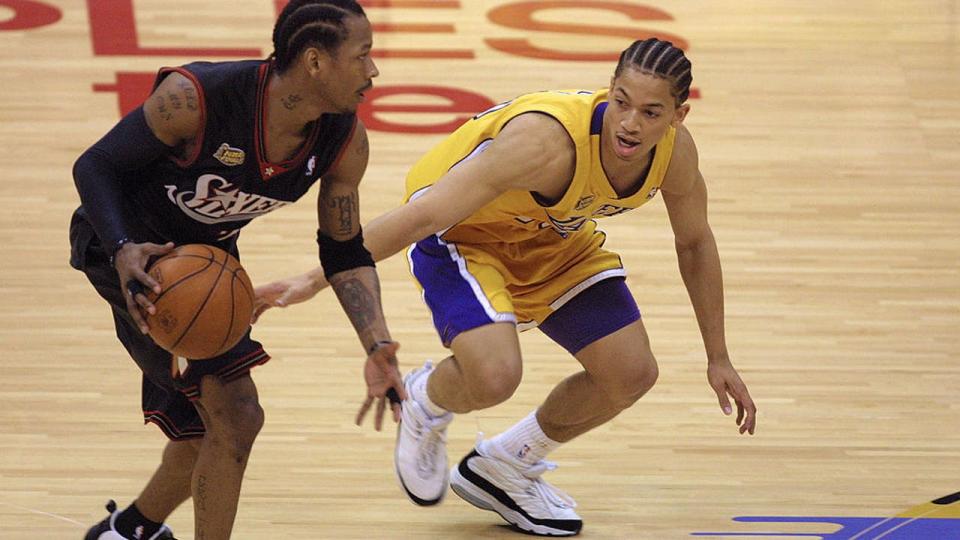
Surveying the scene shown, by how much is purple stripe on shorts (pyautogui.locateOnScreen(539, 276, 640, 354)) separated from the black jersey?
3.02 feet

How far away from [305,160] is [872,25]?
5855mm

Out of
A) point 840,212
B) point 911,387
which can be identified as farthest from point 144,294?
point 840,212

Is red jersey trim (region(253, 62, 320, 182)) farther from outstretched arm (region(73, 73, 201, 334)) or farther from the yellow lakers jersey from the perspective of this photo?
the yellow lakers jersey

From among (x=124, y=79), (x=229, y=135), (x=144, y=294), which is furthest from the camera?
(x=124, y=79)

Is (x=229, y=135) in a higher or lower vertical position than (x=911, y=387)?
higher

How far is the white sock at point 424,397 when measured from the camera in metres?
4.10

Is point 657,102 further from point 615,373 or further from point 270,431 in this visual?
point 270,431

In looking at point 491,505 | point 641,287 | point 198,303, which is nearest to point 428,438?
point 491,505

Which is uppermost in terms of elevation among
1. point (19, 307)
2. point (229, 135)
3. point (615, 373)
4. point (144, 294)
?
point (229, 135)

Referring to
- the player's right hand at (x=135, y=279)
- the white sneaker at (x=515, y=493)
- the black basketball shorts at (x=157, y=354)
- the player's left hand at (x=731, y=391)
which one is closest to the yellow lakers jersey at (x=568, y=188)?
the player's left hand at (x=731, y=391)

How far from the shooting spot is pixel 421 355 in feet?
17.1

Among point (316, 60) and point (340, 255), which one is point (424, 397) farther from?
point (316, 60)

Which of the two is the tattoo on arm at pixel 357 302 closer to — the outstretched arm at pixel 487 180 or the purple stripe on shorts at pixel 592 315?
the outstretched arm at pixel 487 180

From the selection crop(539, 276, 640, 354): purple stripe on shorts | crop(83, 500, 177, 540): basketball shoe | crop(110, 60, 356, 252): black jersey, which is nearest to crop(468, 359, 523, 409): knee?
crop(539, 276, 640, 354): purple stripe on shorts
